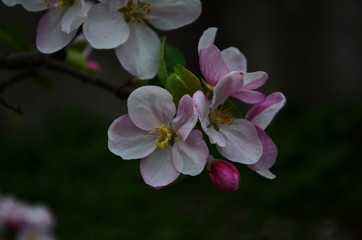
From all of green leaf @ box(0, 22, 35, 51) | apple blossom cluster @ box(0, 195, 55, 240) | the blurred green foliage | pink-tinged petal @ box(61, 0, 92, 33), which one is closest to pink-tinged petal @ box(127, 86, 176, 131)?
pink-tinged petal @ box(61, 0, 92, 33)

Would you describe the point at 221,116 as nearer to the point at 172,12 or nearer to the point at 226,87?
the point at 226,87

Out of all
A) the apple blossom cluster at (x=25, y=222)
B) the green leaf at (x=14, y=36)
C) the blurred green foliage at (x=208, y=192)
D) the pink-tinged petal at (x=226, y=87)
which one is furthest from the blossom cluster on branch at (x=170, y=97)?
the blurred green foliage at (x=208, y=192)

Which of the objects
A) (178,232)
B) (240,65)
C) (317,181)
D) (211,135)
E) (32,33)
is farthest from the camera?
(32,33)

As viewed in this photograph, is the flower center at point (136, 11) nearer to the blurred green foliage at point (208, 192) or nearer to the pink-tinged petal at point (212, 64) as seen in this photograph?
the pink-tinged petal at point (212, 64)

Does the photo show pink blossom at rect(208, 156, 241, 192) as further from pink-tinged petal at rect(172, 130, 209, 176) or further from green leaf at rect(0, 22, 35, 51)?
green leaf at rect(0, 22, 35, 51)

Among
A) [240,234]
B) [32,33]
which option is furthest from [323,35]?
[32,33]

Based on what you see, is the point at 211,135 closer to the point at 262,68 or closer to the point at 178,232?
the point at 178,232
